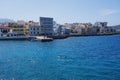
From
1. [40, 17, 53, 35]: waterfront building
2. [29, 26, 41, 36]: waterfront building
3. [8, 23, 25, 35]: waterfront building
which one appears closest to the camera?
[8, 23, 25, 35]: waterfront building

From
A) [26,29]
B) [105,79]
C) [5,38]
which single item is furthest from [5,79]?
[26,29]

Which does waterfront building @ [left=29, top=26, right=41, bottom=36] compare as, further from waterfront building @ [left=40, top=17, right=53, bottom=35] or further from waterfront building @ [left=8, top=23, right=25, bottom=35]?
waterfront building @ [left=8, top=23, right=25, bottom=35]

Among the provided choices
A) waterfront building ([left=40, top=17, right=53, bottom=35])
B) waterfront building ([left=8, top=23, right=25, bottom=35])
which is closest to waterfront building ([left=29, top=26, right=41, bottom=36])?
waterfront building ([left=40, top=17, right=53, bottom=35])

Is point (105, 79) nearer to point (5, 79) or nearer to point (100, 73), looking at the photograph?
point (100, 73)

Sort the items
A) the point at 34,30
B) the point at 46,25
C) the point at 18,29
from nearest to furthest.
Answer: the point at 18,29 < the point at 34,30 < the point at 46,25

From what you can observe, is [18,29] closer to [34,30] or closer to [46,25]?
[34,30]

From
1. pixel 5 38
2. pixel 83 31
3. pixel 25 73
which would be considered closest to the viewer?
pixel 25 73

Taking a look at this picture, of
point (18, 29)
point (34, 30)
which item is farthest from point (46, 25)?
point (18, 29)

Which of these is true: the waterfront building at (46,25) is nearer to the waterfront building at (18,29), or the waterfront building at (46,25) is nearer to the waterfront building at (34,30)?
the waterfront building at (34,30)

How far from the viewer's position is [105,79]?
21922mm

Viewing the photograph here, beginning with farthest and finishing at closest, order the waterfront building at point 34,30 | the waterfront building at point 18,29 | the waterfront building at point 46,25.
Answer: the waterfront building at point 46,25
the waterfront building at point 34,30
the waterfront building at point 18,29

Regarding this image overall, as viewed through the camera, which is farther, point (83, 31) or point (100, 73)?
point (83, 31)

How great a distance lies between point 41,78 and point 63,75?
97.0 inches

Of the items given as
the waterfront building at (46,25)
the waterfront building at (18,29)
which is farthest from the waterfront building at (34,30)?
the waterfront building at (18,29)
